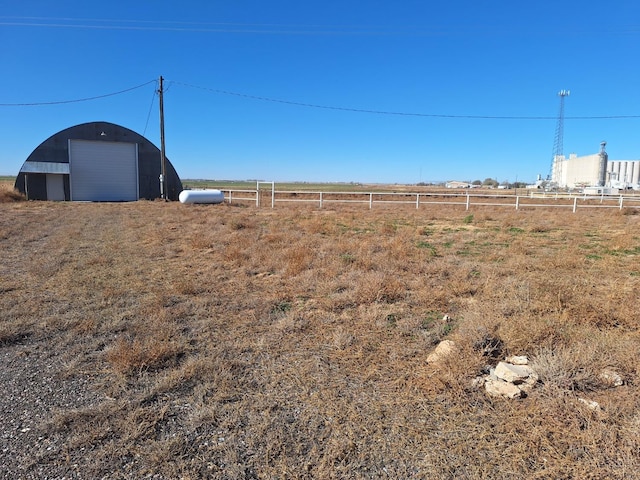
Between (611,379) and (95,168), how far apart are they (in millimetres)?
36350

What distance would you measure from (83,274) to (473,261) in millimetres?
7814

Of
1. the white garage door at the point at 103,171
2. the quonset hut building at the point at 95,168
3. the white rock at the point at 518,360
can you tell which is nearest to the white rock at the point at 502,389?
the white rock at the point at 518,360

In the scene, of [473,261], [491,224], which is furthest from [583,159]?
[473,261]

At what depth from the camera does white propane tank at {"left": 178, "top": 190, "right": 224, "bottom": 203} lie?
25.1 metres

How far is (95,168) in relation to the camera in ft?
108

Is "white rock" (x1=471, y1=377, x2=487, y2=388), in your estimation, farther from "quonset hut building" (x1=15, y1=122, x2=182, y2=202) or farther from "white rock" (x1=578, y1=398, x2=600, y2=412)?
"quonset hut building" (x1=15, y1=122, x2=182, y2=202)

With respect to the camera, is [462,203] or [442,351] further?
[462,203]

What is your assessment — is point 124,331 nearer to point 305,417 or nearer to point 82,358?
point 82,358

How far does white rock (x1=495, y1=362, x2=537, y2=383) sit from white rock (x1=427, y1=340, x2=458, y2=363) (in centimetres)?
44

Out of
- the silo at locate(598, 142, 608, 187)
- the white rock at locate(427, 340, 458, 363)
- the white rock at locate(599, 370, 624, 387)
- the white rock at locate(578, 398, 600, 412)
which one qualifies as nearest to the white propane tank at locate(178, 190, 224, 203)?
the white rock at locate(427, 340, 458, 363)

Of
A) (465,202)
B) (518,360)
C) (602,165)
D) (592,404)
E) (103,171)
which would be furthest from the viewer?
(602,165)

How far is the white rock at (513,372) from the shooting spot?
11.4 feet

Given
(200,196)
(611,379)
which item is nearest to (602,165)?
(200,196)

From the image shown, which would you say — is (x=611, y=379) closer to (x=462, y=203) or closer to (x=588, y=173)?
(x=462, y=203)
